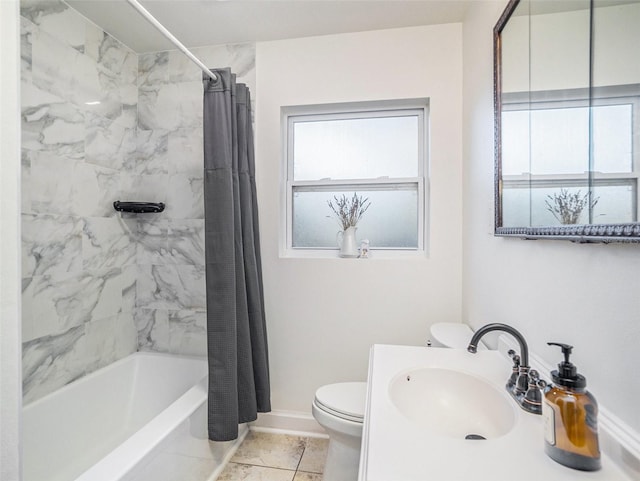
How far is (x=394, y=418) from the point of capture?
2.54ft

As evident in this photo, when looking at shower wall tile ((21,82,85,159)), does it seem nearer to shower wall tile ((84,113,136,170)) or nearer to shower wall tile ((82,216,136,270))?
shower wall tile ((84,113,136,170))

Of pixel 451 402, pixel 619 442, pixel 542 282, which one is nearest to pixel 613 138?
pixel 542 282

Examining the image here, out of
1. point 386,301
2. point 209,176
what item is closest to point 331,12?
point 209,176

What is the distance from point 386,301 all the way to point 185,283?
1.32 m

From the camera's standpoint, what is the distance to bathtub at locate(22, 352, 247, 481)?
1188 mm

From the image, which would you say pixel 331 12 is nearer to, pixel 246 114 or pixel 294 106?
pixel 294 106

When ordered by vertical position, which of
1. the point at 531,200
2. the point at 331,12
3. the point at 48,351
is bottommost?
the point at 48,351

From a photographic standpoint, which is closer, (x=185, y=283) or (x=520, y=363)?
(x=520, y=363)

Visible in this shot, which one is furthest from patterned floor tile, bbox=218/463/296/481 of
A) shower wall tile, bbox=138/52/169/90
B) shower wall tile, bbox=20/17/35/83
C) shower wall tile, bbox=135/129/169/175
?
shower wall tile, bbox=138/52/169/90

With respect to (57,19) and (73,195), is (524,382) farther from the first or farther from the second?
(57,19)

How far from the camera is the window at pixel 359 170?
2.06 m

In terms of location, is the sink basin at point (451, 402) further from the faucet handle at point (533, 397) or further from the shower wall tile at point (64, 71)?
the shower wall tile at point (64, 71)

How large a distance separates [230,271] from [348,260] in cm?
75

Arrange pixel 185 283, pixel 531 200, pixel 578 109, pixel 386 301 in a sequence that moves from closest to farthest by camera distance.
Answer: pixel 578 109 < pixel 531 200 < pixel 386 301 < pixel 185 283
